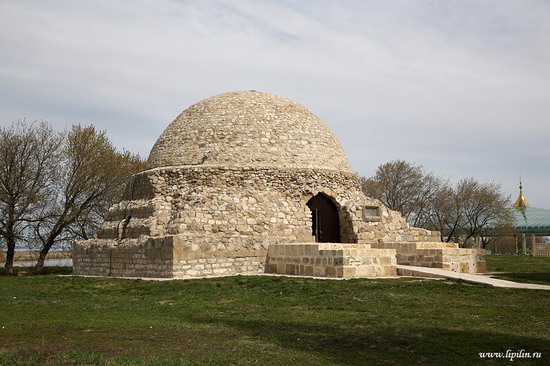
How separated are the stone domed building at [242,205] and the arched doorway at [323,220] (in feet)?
0.12

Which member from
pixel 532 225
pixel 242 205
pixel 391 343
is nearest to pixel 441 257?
pixel 242 205

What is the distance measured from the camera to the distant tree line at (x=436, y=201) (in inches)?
1551

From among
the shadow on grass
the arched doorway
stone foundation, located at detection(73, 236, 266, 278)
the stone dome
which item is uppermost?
the stone dome

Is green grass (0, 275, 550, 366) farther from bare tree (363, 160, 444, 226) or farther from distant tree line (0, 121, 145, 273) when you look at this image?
bare tree (363, 160, 444, 226)

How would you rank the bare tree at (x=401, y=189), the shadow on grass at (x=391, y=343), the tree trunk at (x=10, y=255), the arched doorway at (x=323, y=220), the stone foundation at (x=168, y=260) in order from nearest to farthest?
the shadow on grass at (x=391, y=343), the stone foundation at (x=168, y=260), the arched doorway at (x=323, y=220), the tree trunk at (x=10, y=255), the bare tree at (x=401, y=189)

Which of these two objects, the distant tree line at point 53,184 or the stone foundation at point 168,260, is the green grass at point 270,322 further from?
the distant tree line at point 53,184

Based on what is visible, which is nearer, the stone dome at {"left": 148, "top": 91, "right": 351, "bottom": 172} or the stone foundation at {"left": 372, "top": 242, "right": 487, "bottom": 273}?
the stone foundation at {"left": 372, "top": 242, "right": 487, "bottom": 273}

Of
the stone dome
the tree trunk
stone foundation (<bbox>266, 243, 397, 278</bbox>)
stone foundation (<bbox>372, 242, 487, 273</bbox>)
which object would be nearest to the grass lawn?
stone foundation (<bbox>266, 243, 397, 278</bbox>)

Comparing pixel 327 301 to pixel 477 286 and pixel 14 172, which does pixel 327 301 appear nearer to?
pixel 477 286

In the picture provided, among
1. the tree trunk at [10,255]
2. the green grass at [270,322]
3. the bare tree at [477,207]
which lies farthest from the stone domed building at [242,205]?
the bare tree at [477,207]

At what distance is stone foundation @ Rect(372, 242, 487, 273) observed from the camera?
17094 millimetres

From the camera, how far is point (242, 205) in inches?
765

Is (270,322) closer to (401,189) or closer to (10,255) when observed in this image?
(10,255)

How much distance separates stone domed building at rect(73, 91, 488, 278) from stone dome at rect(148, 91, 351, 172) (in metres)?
0.04
